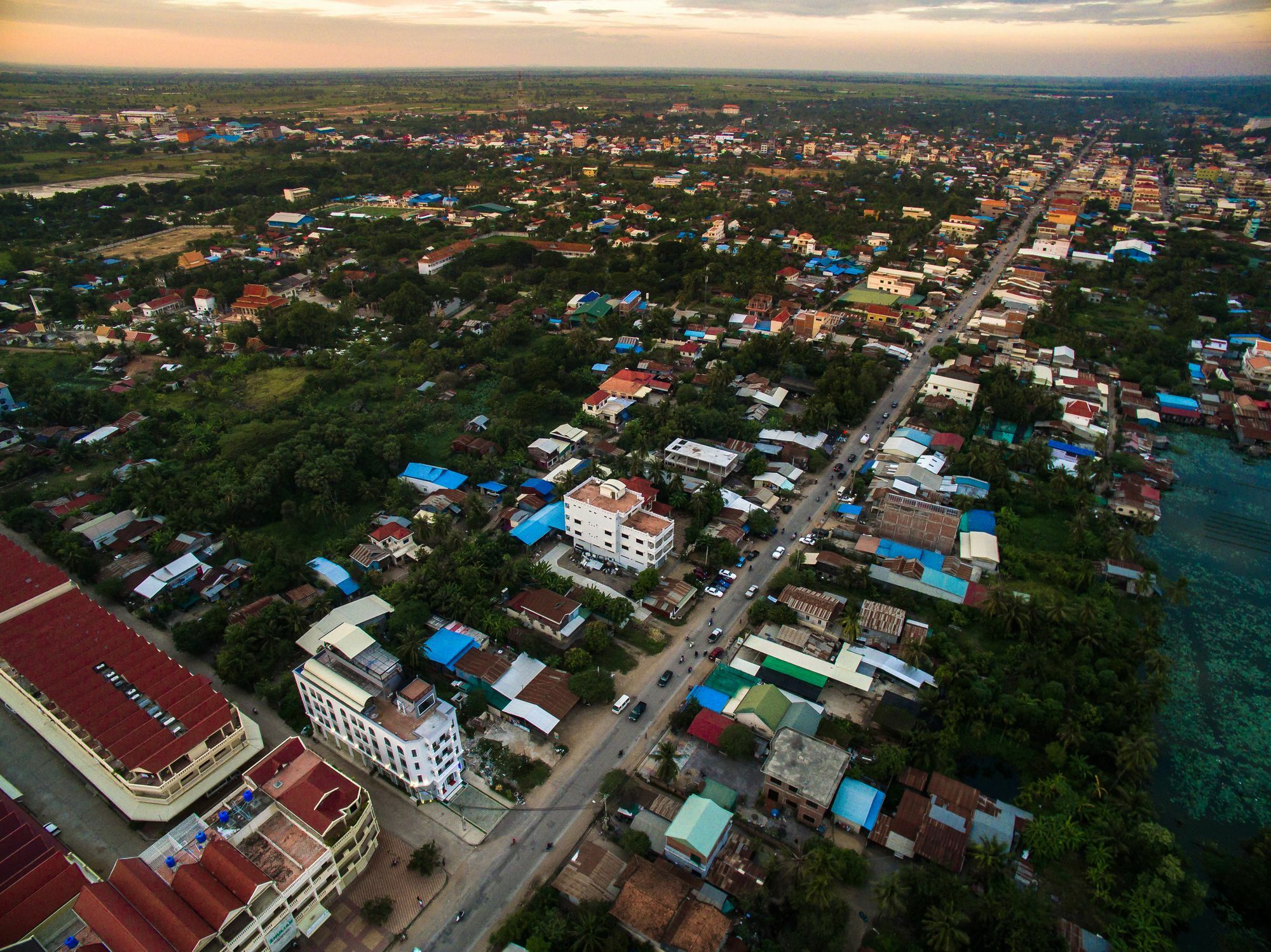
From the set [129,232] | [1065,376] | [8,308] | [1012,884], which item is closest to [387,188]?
[129,232]

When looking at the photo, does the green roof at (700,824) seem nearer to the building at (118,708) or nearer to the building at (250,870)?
the building at (250,870)

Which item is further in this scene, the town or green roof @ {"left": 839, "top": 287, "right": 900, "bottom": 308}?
green roof @ {"left": 839, "top": 287, "right": 900, "bottom": 308}

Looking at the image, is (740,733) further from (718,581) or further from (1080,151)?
(1080,151)

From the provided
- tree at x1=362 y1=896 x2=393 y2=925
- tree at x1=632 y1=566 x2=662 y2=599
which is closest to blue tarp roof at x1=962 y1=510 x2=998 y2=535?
tree at x1=632 y1=566 x2=662 y2=599

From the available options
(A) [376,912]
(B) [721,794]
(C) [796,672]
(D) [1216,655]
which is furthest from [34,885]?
(D) [1216,655]

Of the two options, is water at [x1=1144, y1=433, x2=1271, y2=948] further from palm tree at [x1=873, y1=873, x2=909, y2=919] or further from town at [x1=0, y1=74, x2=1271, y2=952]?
palm tree at [x1=873, y1=873, x2=909, y2=919]
